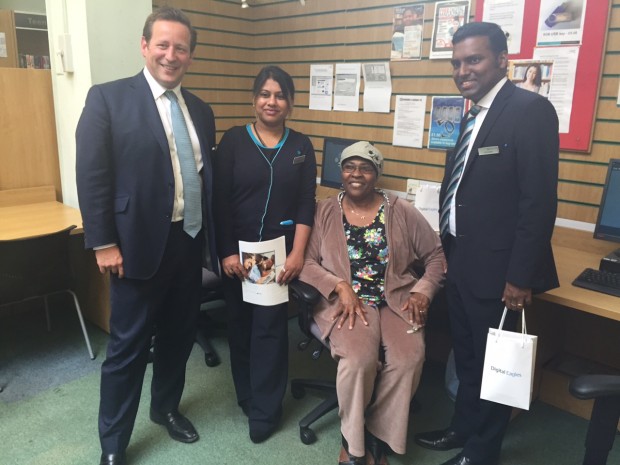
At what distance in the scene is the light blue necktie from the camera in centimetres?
196

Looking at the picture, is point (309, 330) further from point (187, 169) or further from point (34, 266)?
point (34, 266)

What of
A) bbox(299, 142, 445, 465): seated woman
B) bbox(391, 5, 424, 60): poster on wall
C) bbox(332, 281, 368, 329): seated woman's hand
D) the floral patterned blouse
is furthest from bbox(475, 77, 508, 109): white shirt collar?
bbox(391, 5, 424, 60): poster on wall

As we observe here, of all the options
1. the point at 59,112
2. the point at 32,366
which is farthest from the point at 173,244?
the point at 59,112

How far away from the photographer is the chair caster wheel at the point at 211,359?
295 centimetres

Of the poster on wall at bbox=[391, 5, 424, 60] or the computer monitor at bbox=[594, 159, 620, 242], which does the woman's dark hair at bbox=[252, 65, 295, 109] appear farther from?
the computer monitor at bbox=[594, 159, 620, 242]

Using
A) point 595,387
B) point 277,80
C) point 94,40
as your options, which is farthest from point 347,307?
point 94,40

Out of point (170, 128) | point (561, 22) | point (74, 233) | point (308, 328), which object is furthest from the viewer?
point (74, 233)

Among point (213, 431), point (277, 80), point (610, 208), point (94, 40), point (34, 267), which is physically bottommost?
point (213, 431)

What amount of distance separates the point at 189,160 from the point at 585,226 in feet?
6.28

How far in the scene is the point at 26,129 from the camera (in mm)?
3197

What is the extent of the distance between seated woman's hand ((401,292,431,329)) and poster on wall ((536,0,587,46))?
1.37 metres

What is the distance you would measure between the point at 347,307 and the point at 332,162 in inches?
58.4

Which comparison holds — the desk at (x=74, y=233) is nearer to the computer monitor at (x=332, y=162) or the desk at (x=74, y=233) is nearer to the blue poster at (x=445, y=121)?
the computer monitor at (x=332, y=162)

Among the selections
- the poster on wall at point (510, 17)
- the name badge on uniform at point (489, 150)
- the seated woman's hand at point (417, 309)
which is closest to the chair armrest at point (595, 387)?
the name badge on uniform at point (489, 150)
